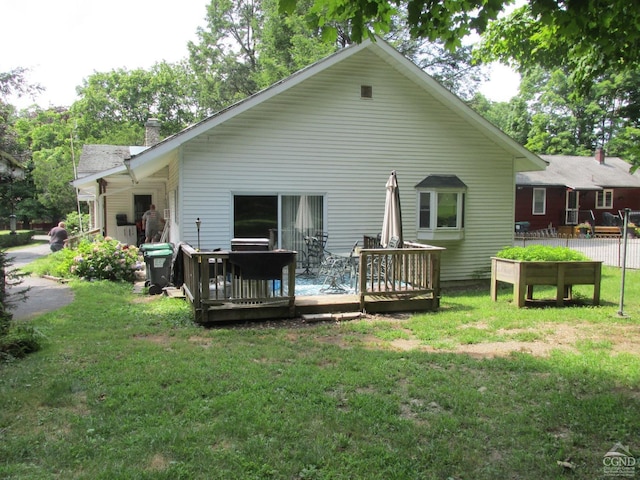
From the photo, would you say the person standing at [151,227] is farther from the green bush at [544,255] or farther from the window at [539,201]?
the window at [539,201]

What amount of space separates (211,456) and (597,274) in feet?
27.1

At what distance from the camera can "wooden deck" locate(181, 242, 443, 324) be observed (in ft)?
23.4

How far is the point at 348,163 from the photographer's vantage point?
36.8ft

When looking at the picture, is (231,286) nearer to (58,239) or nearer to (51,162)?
(58,239)

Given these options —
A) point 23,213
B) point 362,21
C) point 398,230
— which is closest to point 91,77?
point 23,213

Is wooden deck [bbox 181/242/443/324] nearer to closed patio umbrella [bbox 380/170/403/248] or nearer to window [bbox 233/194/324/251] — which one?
closed patio umbrella [bbox 380/170/403/248]

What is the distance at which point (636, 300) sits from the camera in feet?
30.5

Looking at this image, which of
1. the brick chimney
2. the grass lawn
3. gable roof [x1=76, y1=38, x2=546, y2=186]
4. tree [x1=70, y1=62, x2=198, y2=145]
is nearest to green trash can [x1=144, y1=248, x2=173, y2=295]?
gable roof [x1=76, y1=38, x2=546, y2=186]

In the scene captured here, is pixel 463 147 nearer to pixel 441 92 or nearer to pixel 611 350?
pixel 441 92

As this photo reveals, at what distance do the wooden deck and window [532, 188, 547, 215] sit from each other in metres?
24.2

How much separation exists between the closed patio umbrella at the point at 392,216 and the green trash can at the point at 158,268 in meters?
4.70

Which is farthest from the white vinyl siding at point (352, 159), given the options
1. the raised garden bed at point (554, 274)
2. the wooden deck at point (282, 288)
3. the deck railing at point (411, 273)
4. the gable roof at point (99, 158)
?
the gable roof at point (99, 158)

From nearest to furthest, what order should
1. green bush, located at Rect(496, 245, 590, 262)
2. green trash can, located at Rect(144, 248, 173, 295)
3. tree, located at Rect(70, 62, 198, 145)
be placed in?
green bush, located at Rect(496, 245, 590, 262), green trash can, located at Rect(144, 248, 173, 295), tree, located at Rect(70, 62, 198, 145)

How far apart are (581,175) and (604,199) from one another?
2.36m
